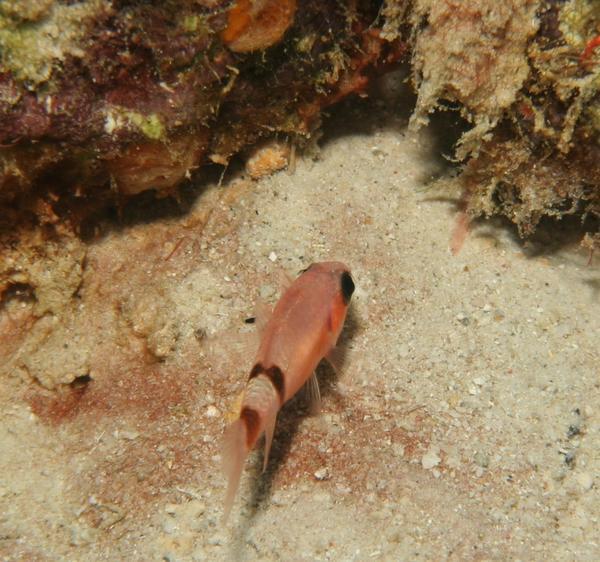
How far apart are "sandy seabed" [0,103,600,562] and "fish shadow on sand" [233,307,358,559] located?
0.04ft

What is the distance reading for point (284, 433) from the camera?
144 inches

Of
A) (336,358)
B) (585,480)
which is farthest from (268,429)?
(585,480)

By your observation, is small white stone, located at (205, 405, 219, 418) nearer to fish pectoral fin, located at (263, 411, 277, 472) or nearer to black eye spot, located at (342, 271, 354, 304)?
fish pectoral fin, located at (263, 411, 277, 472)

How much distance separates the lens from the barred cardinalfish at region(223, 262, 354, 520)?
279 cm

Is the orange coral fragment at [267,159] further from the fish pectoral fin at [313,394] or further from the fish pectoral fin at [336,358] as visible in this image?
the fish pectoral fin at [313,394]

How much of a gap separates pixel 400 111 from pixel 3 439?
14.1 feet

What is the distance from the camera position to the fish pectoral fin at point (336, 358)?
3.57 m

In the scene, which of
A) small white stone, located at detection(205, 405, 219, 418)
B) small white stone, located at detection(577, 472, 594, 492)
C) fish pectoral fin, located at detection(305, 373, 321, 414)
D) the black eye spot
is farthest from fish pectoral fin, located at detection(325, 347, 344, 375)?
small white stone, located at detection(577, 472, 594, 492)

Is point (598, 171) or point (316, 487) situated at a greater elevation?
point (598, 171)

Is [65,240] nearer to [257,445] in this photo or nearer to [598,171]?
[257,445]

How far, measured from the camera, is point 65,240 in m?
4.08

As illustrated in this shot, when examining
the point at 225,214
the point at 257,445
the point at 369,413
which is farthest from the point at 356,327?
the point at 225,214

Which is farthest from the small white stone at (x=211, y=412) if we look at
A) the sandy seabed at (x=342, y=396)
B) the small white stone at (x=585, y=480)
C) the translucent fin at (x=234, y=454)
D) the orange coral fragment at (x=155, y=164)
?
the small white stone at (x=585, y=480)

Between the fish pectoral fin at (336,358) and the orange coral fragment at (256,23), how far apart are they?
6.66 ft
